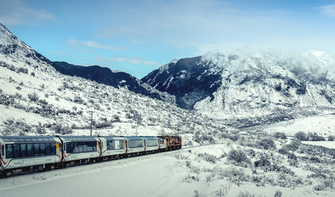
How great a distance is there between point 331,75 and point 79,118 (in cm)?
15732

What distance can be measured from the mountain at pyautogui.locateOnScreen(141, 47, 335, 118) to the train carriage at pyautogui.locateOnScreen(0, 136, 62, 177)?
382ft

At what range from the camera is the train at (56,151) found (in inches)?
680

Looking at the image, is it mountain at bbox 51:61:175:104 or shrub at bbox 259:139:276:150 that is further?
mountain at bbox 51:61:175:104

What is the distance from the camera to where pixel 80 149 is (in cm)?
2302

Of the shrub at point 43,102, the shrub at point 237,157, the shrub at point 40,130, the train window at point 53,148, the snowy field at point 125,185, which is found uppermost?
the shrub at point 43,102

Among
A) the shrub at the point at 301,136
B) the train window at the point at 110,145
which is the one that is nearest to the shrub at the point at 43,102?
the train window at the point at 110,145

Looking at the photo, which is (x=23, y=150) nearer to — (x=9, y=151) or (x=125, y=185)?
(x=9, y=151)

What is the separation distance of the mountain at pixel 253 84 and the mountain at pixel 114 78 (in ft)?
46.3

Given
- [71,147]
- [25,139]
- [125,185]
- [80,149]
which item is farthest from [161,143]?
[25,139]

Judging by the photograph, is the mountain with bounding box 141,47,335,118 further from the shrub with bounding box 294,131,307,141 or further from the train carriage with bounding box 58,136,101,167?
the train carriage with bounding box 58,136,101,167

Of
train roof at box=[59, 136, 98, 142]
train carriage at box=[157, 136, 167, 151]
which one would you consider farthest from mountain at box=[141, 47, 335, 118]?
train roof at box=[59, 136, 98, 142]

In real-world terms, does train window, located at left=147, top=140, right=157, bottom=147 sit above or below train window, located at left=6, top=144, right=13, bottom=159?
below

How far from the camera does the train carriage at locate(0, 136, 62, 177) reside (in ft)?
55.6

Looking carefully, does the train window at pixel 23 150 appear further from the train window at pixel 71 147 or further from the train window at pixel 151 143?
the train window at pixel 151 143
